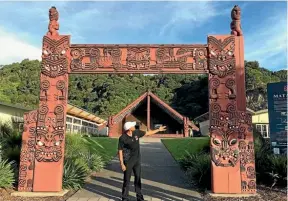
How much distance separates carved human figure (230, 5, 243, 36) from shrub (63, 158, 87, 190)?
230 inches

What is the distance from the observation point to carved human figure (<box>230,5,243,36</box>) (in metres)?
8.16

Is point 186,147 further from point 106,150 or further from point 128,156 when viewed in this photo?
point 128,156

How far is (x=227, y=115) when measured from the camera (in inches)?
313

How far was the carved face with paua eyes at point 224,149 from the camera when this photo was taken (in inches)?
307

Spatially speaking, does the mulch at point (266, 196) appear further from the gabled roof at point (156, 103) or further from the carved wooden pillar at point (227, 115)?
the gabled roof at point (156, 103)

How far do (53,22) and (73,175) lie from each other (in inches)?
167

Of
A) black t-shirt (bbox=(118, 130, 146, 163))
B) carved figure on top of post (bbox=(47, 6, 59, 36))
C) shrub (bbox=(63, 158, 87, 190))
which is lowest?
shrub (bbox=(63, 158, 87, 190))

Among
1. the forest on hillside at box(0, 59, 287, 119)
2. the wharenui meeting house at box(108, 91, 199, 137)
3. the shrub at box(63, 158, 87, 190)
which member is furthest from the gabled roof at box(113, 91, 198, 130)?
the shrub at box(63, 158, 87, 190)

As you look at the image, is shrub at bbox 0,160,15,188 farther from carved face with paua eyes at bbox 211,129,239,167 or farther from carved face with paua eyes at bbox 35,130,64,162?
carved face with paua eyes at bbox 211,129,239,167

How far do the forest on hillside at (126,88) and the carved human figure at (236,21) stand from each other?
1544 inches

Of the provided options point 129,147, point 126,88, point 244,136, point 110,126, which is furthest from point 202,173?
point 126,88

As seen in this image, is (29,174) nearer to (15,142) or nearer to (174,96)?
(15,142)

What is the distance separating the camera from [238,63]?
8055 mm

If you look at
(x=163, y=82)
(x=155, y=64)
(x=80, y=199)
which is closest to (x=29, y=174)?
(x=80, y=199)
